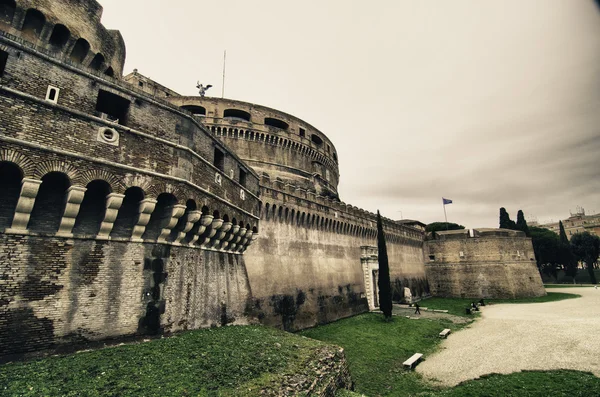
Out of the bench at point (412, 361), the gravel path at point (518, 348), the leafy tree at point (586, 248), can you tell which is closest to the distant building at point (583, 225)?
the leafy tree at point (586, 248)

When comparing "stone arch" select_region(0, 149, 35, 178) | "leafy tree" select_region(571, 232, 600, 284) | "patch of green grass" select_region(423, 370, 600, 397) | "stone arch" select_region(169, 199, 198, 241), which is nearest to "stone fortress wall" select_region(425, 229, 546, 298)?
"leafy tree" select_region(571, 232, 600, 284)

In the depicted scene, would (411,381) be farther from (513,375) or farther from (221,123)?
(221,123)

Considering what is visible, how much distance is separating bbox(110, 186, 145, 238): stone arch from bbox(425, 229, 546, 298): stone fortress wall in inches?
1750

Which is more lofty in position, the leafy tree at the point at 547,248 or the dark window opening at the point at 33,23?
the dark window opening at the point at 33,23

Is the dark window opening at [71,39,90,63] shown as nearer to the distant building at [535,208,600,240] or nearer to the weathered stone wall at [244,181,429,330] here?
the weathered stone wall at [244,181,429,330]

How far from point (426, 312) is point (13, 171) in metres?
31.5

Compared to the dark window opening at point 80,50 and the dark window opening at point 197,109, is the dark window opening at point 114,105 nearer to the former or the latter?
the dark window opening at point 80,50

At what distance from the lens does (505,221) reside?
2098 inches

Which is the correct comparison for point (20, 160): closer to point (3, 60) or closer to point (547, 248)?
point (3, 60)

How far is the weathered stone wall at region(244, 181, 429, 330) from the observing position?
18.5 metres

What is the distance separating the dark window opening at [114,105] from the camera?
939 centimetres

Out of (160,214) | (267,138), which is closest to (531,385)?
(160,214)

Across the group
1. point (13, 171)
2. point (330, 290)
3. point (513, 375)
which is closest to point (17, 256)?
point (13, 171)

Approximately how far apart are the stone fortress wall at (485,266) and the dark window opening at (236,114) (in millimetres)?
33523
